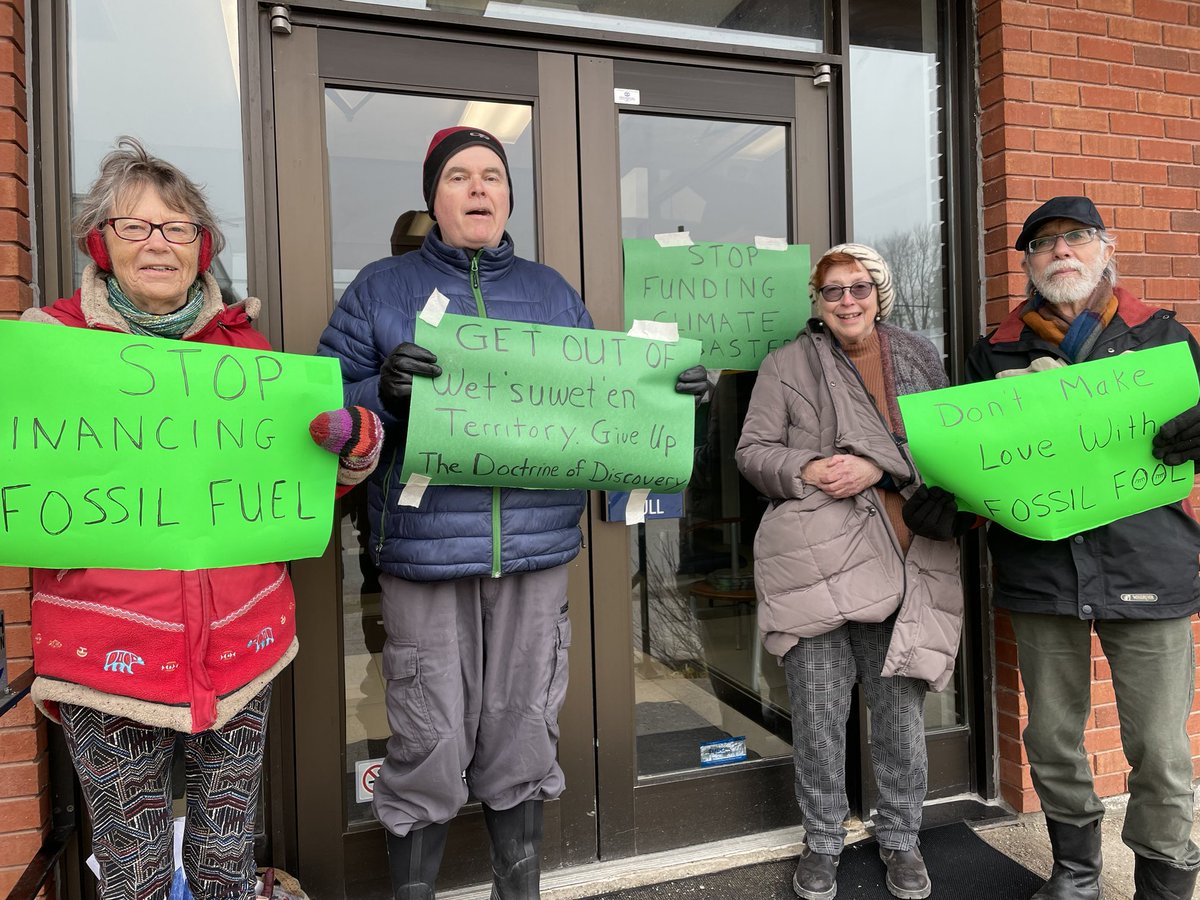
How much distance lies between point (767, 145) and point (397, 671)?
7.16 ft

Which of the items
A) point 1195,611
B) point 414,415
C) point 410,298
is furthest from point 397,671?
point 1195,611

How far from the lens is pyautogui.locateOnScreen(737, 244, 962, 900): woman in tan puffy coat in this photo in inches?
89.8

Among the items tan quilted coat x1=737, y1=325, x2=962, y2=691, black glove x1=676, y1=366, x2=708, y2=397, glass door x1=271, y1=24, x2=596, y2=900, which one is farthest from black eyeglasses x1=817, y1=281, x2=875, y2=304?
glass door x1=271, y1=24, x2=596, y2=900

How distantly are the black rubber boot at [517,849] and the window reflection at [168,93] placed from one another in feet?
5.51

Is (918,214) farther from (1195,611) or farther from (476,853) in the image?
(476,853)

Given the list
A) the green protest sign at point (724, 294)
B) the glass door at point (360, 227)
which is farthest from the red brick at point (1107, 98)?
the glass door at point (360, 227)

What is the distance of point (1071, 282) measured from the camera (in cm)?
218

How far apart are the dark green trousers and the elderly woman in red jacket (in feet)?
6.37

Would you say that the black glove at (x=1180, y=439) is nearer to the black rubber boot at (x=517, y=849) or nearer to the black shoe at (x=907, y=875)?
the black shoe at (x=907, y=875)

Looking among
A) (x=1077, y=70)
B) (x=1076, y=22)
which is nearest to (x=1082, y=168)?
(x=1077, y=70)

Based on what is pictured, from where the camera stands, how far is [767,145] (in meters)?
2.88

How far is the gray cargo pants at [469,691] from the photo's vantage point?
1.98 meters

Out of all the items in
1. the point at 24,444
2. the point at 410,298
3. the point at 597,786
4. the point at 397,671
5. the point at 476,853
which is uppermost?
the point at 410,298

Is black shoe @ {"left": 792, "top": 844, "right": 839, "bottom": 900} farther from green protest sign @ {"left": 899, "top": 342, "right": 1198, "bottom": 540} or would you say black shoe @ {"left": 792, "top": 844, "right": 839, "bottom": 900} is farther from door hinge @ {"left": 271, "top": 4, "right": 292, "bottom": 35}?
door hinge @ {"left": 271, "top": 4, "right": 292, "bottom": 35}
